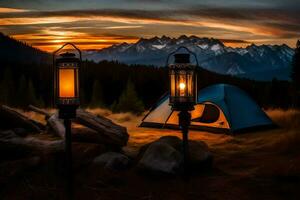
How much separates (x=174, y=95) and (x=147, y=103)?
5168 cm

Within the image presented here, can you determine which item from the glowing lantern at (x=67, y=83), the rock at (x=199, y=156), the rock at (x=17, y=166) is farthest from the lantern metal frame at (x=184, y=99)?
the rock at (x=17, y=166)

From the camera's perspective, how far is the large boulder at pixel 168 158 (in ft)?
→ 23.9

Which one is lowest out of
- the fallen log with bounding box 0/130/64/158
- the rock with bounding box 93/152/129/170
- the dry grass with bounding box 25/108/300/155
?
the dry grass with bounding box 25/108/300/155

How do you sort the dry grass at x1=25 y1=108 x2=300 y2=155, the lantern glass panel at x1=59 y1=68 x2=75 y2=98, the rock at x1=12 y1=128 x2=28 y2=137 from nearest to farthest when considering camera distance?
the lantern glass panel at x1=59 y1=68 x2=75 y2=98 < the dry grass at x1=25 y1=108 x2=300 y2=155 < the rock at x1=12 y1=128 x2=28 y2=137

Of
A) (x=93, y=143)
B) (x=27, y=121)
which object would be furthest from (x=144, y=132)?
(x=93, y=143)

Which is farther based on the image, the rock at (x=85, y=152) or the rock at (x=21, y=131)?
the rock at (x=21, y=131)

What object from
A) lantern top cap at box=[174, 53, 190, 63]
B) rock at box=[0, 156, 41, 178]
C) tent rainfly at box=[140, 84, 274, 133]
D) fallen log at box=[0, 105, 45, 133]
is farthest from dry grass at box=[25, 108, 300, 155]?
lantern top cap at box=[174, 53, 190, 63]

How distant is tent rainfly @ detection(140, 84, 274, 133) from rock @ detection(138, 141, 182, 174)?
5630mm

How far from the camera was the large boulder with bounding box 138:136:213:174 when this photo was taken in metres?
7.29

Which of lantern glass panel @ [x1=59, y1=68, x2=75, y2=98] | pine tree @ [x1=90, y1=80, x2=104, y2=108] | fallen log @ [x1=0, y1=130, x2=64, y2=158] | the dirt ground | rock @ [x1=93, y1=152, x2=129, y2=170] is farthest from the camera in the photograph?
pine tree @ [x1=90, y1=80, x2=104, y2=108]

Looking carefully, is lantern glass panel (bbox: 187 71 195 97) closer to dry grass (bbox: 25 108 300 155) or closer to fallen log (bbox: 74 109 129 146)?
fallen log (bbox: 74 109 129 146)

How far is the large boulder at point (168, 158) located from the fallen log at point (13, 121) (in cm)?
374

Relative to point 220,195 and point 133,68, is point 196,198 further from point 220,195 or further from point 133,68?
point 133,68

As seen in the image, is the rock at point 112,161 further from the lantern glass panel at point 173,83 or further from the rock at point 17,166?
the lantern glass panel at point 173,83
